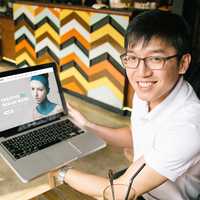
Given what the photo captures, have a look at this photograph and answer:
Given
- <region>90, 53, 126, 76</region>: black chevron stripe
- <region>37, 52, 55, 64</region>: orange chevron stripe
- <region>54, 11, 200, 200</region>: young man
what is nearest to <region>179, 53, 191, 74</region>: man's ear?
<region>54, 11, 200, 200</region>: young man

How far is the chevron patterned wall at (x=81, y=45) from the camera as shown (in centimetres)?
342

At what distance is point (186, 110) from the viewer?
1045 millimetres

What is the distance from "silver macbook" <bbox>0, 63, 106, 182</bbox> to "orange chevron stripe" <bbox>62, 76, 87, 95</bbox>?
244 cm

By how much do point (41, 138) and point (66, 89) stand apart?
2842mm

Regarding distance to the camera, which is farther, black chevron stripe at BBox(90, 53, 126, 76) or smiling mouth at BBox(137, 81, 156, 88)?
black chevron stripe at BBox(90, 53, 126, 76)

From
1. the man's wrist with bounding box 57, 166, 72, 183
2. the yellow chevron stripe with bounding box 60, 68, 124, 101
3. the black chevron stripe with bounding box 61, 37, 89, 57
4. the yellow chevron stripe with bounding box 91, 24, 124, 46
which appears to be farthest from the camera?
the black chevron stripe with bounding box 61, 37, 89, 57

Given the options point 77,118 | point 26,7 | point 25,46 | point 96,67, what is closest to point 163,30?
point 77,118

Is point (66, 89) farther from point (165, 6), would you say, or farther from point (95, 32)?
point (165, 6)

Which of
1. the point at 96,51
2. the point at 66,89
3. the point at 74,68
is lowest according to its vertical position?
the point at 66,89

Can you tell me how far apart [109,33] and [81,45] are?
0.51 m

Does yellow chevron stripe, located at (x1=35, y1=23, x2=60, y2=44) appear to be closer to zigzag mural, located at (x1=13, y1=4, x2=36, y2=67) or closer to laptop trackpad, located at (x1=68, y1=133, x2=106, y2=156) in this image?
zigzag mural, located at (x1=13, y1=4, x2=36, y2=67)

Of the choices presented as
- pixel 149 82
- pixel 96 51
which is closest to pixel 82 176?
pixel 149 82

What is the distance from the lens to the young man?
99 cm

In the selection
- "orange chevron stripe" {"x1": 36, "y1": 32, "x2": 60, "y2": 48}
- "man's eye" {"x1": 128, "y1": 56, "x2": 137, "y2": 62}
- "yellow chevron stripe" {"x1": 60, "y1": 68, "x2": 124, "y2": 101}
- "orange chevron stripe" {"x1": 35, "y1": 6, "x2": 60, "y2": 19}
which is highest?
"orange chevron stripe" {"x1": 35, "y1": 6, "x2": 60, "y2": 19}
